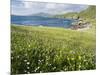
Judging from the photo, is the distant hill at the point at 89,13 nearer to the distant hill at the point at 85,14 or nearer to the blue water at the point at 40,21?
the distant hill at the point at 85,14

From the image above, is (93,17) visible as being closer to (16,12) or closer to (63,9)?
(63,9)

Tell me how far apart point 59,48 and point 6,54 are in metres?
0.61

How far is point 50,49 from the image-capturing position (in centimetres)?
243

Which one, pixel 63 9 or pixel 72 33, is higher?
pixel 63 9

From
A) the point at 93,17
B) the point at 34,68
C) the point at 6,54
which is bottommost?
the point at 34,68

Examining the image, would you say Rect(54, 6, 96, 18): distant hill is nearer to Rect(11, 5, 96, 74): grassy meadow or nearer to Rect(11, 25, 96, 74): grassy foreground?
Rect(11, 5, 96, 74): grassy meadow

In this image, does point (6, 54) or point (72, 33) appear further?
point (72, 33)

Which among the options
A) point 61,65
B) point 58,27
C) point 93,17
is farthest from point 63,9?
point 61,65

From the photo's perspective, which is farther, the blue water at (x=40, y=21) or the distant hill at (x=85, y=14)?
the distant hill at (x=85, y=14)

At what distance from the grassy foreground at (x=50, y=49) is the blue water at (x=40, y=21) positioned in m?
0.05

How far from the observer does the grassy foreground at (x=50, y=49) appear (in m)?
2.31

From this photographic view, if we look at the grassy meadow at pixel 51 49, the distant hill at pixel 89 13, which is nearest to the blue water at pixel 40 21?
the grassy meadow at pixel 51 49

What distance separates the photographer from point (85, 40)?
8.43 feet

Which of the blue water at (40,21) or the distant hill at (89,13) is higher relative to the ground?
the distant hill at (89,13)
